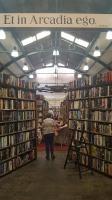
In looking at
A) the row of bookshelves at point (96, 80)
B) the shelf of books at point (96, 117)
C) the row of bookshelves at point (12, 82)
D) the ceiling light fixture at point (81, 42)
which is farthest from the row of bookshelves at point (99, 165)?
the ceiling light fixture at point (81, 42)

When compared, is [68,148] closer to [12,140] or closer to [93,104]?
[93,104]

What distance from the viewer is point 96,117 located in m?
8.23

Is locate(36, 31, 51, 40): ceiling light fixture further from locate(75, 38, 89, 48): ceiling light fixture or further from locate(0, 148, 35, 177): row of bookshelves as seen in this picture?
locate(0, 148, 35, 177): row of bookshelves

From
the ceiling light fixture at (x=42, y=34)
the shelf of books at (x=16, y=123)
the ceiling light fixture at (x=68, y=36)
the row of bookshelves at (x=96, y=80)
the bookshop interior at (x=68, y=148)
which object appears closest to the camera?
the bookshop interior at (x=68, y=148)

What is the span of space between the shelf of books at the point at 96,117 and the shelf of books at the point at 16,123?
4.84 feet

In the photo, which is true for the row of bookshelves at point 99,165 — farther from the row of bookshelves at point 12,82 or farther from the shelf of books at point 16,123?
the row of bookshelves at point 12,82

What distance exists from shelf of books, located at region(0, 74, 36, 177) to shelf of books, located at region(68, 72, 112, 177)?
1.47m

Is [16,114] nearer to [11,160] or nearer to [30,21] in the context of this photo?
[11,160]

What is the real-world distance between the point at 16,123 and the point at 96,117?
226cm

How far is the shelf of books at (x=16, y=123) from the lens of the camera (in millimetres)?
7758

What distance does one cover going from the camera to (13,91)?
840cm

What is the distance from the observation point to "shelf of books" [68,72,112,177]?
304 inches

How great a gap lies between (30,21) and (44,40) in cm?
1042

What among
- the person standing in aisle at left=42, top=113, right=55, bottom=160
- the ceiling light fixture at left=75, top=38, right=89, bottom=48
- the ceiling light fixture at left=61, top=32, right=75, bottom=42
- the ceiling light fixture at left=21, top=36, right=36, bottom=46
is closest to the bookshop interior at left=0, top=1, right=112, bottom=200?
the person standing in aisle at left=42, top=113, right=55, bottom=160
